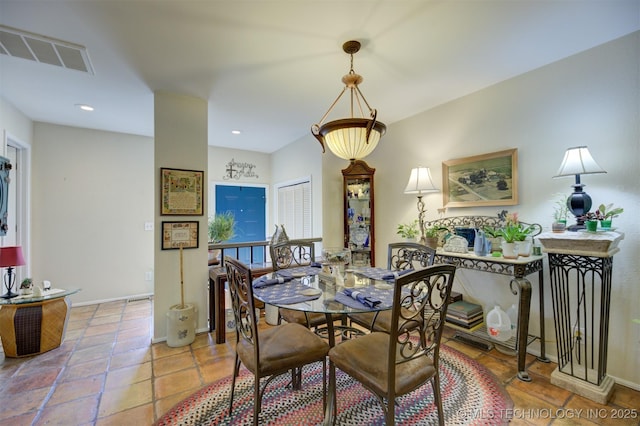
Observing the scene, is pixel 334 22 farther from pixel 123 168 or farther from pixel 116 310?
pixel 116 310

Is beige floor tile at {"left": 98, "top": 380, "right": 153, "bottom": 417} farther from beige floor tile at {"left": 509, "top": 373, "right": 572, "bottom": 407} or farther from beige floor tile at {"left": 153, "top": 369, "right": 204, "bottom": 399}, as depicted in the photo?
beige floor tile at {"left": 509, "top": 373, "right": 572, "bottom": 407}

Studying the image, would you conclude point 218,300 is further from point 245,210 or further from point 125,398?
point 245,210

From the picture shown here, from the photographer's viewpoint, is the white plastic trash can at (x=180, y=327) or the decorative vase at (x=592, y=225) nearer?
the decorative vase at (x=592, y=225)

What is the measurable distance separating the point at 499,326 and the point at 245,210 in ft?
13.8

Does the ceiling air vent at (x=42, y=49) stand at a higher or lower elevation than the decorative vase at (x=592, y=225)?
higher

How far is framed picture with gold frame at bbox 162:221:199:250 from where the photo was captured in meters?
2.81

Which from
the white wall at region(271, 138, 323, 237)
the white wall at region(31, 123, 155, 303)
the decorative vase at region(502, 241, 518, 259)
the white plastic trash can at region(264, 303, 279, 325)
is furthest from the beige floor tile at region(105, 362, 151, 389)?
the decorative vase at region(502, 241, 518, 259)

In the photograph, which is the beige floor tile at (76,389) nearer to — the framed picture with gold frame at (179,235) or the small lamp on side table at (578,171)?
the framed picture with gold frame at (179,235)

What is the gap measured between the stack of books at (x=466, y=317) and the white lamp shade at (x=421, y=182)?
1.21m

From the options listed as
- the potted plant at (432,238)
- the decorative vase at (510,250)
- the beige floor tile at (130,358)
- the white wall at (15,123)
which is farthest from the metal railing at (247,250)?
the white wall at (15,123)

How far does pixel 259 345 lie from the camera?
1.64 metres

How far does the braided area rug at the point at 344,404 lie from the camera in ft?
5.49

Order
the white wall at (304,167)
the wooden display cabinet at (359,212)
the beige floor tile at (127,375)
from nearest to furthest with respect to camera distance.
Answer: the beige floor tile at (127,375) → the wooden display cabinet at (359,212) → the white wall at (304,167)

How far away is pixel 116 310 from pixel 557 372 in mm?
4715
